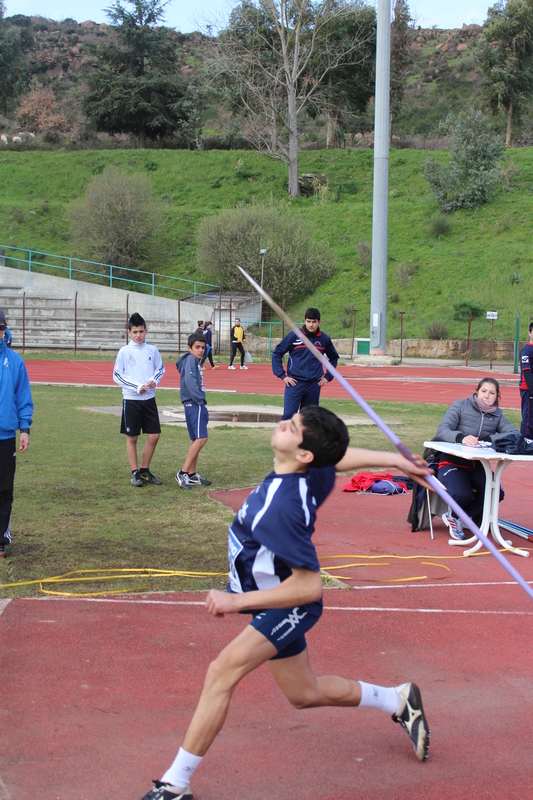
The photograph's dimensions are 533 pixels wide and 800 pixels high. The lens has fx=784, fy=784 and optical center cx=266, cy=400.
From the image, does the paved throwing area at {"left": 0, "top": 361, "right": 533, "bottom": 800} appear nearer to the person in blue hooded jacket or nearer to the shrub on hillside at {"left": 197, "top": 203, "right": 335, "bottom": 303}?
the person in blue hooded jacket

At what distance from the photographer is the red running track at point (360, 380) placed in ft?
73.6

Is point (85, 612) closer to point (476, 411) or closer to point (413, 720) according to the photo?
point (413, 720)

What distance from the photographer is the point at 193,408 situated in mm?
8938

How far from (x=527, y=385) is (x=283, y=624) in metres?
8.47

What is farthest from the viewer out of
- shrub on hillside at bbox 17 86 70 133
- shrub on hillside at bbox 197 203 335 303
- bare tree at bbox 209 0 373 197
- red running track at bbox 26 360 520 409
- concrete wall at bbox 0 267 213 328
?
shrub on hillside at bbox 17 86 70 133

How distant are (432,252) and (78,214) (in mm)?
22595

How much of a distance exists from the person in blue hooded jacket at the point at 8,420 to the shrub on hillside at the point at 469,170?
4920 centimetres

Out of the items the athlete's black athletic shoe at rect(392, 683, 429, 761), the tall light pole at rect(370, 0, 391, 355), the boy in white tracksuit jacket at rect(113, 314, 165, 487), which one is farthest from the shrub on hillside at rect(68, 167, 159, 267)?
the athlete's black athletic shoe at rect(392, 683, 429, 761)

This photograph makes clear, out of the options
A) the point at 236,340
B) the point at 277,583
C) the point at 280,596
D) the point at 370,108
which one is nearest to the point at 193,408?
the point at 277,583

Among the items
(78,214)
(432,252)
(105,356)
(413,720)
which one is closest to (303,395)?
(413,720)

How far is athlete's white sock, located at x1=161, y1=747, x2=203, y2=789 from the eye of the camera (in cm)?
297

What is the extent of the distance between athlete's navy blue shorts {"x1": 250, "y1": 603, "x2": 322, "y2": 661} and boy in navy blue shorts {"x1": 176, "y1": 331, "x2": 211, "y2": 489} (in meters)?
5.82

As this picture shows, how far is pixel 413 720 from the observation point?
346cm

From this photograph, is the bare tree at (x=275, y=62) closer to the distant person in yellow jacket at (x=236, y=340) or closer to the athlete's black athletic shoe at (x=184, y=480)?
the distant person in yellow jacket at (x=236, y=340)
